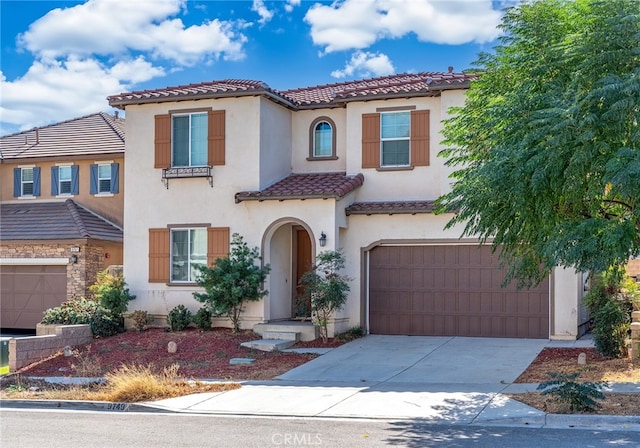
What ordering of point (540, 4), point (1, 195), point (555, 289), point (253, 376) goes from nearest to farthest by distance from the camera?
point (540, 4) → point (253, 376) → point (555, 289) → point (1, 195)

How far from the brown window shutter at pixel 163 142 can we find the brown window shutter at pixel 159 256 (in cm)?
179

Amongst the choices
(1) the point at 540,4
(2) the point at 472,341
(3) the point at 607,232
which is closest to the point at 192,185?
(2) the point at 472,341

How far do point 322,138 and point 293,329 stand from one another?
550cm

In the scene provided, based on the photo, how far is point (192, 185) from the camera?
69.6 feet

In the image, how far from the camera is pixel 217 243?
20.8 metres

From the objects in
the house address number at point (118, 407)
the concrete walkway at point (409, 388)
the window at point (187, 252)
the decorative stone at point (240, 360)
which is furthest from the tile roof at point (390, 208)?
the house address number at point (118, 407)

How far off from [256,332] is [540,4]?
10.7 metres

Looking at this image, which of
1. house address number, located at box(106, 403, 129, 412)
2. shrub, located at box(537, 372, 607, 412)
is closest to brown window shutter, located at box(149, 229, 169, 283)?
house address number, located at box(106, 403, 129, 412)

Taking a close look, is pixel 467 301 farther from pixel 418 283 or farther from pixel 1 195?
pixel 1 195

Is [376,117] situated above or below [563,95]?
above

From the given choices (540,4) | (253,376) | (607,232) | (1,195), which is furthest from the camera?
(1,195)

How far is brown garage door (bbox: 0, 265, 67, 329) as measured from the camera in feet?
78.6

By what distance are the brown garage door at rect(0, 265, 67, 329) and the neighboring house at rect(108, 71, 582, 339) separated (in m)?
3.44

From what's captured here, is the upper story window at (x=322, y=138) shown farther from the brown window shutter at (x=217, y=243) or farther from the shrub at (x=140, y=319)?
the shrub at (x=140, y=319)
